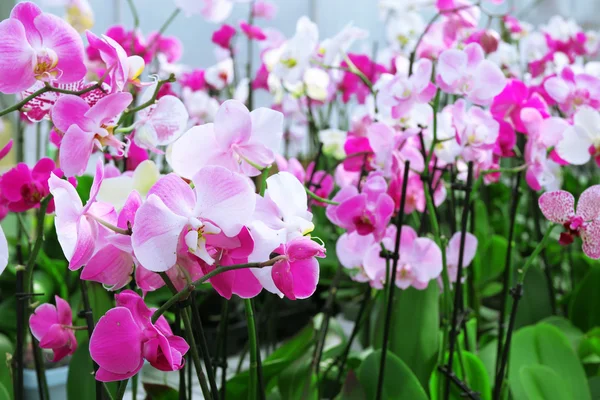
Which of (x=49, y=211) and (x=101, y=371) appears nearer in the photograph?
(x=101, y=371)

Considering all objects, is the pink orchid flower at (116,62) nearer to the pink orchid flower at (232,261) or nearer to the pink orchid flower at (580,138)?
the pink orchid flower at (232,261)

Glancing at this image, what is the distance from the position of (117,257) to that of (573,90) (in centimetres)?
49

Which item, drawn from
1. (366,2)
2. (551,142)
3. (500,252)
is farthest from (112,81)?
(366,2)

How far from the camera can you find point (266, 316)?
76cm

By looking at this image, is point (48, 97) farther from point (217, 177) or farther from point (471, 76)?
point (471, 76)

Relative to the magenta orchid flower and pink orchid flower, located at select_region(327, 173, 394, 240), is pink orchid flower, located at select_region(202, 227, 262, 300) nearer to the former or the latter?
the magenta orchid flower

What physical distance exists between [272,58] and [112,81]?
0.56m

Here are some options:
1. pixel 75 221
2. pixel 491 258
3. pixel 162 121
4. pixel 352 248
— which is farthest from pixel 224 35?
pixel 75 221

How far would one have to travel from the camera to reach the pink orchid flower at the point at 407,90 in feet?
1.71

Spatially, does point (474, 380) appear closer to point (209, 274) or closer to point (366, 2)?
point (209, 274)

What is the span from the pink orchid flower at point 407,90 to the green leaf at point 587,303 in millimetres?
511

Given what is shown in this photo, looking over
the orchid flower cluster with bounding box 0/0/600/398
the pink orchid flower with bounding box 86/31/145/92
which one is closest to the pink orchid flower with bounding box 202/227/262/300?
the orchid flower cluster with bounding box 0/0/600/398

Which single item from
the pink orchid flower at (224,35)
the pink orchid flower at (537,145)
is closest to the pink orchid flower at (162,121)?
the pink orchid flower at (537,145)

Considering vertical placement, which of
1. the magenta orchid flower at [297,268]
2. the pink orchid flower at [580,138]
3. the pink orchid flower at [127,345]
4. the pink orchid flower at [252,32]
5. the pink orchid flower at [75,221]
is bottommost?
the pink orchid flower at [127,345]
